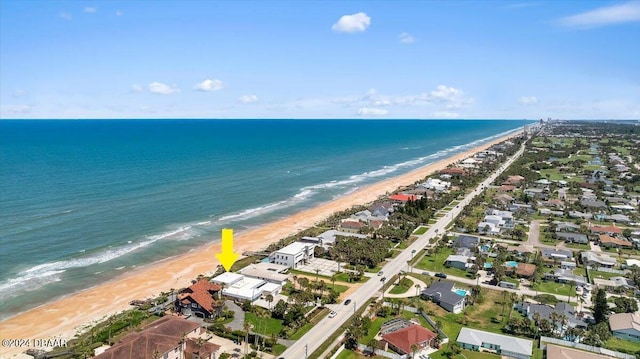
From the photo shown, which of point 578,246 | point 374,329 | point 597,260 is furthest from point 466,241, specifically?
point 374,329

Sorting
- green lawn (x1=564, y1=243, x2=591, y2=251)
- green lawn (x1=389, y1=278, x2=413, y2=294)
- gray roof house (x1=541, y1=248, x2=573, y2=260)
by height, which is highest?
gray roof house (x1=541, y1=248, x2=573, y2=260)

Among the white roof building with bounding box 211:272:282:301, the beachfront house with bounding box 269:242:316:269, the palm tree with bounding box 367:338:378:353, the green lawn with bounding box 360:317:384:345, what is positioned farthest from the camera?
the beachfront house with bounding box 269:242:316:269

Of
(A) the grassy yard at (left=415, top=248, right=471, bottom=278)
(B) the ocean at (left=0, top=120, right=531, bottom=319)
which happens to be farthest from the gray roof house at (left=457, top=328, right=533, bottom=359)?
(B) the ocean at (left=0, top=120, right=531, bottom=319)

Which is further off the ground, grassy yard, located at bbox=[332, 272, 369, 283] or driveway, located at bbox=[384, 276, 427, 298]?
grassy yard, located at bbox=[332, 272, 369, 283]

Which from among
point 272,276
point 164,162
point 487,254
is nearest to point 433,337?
point 272,276

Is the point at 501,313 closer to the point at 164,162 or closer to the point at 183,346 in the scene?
the point at 183,346

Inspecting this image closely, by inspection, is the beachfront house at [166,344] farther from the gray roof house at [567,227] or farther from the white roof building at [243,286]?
the gray roof house at [567,227]

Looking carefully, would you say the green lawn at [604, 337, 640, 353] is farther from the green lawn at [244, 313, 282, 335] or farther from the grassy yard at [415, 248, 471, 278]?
the green lawn at [244, 313, 282, 335]

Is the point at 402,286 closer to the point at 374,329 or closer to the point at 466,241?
the point at 374,329
